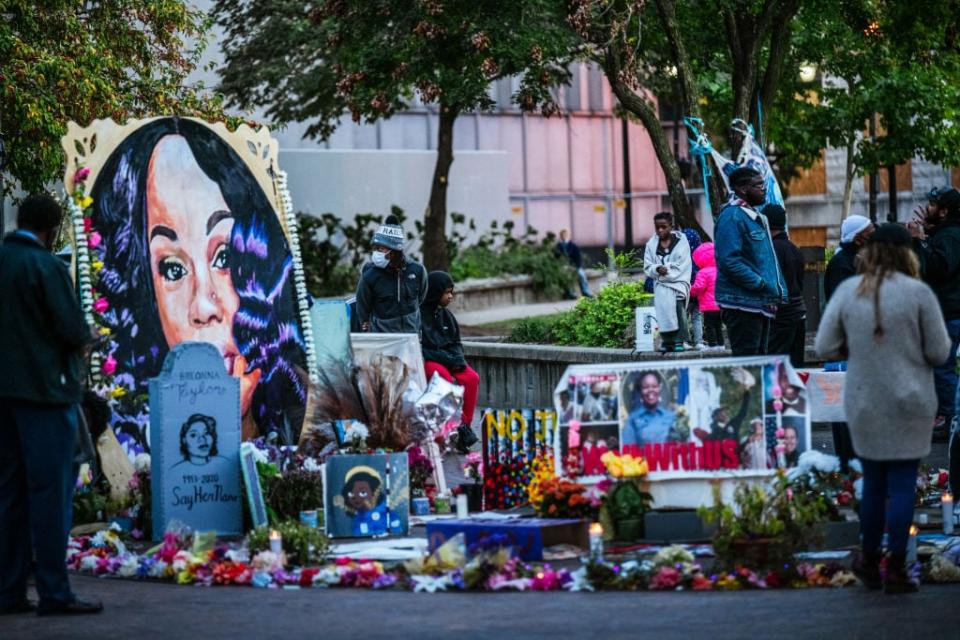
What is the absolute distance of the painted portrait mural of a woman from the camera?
12688mm

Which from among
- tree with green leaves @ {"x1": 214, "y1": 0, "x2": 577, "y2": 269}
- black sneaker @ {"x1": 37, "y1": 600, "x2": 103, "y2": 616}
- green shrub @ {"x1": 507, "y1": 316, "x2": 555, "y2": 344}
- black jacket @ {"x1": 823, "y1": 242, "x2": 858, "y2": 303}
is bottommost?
black sneaker @ {"x1": 37, "y1": 600, "x2": 103, "y2": 616}

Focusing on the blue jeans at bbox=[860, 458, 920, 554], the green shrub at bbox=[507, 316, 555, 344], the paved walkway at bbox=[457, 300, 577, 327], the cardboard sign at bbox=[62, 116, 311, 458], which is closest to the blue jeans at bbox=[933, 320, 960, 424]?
the cardboard sign at bbox=[62, 116, 311, 458]

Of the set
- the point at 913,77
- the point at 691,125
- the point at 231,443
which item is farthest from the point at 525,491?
the point at 913,77

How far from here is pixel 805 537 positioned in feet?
31.7

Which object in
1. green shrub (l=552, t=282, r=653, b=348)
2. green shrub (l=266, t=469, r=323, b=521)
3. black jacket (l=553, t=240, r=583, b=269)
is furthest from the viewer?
black jacket (l=553, t=240, r=583, b=269)

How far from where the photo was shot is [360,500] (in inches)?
460

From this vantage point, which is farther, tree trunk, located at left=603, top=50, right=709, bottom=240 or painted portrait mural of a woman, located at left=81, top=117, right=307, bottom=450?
tree trunk, located at left=603, top=50, right=709, bottom=240

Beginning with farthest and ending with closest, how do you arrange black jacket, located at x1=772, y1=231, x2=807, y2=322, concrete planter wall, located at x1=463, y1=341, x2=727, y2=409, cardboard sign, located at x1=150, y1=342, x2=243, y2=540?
concrete planter wall, located at x1=463, y1=341, x2=727, y2=409 < black jacket, located at x1=772, y1=231, x2=807, y2=322 < cardboard sign, located at x1=150, y1=342, x2=243, y2=540

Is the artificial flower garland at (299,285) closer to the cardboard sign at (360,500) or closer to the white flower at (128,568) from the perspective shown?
the cardboard sign at (360,500)

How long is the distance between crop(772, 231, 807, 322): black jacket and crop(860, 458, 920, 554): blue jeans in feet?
15.8

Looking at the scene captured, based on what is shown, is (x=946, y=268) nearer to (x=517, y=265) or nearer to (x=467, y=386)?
(x=467, y=386)

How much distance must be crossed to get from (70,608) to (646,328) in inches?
461

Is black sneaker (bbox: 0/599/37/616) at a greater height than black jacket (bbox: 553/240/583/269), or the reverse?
black jacket (bbox: 553/240/583/269)

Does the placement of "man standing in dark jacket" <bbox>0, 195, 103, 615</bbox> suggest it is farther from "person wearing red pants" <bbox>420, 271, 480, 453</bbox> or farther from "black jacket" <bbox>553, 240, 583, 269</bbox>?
"black jacket" <bbox>553, 240, 583, 269</bbox>
